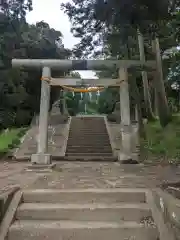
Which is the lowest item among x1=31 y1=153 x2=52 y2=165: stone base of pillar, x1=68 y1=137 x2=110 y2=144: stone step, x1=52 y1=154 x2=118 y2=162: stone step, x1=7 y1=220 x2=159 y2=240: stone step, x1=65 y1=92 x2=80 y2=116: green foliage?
x1=7 y1=220 x2=159 y2=240: stone step

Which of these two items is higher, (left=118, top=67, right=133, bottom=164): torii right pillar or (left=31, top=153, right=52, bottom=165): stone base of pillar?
(left=118, top=67, right=133, bottom=164): torii right pillar

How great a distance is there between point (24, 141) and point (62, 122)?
3896mm

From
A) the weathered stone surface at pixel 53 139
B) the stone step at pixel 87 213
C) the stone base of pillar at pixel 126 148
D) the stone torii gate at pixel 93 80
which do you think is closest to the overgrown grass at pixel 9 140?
the weathered stone surface at pixel 53 139

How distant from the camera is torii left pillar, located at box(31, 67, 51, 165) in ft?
33.6

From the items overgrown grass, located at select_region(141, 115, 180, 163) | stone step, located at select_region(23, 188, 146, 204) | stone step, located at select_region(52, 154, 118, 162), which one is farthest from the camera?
stone step, located at select_region(52, 154, 118, 162)

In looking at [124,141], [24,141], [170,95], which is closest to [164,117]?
[124,141]

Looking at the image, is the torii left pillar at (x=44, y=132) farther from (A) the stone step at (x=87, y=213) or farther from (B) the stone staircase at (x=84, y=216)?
(A) the stone step at (x=87, y=213)

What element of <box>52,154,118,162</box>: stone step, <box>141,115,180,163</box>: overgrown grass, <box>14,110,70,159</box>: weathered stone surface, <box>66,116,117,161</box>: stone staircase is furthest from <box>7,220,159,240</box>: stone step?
<box>14,110,70,159</box>: weathered stone surface

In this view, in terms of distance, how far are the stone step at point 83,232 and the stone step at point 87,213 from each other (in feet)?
0.71

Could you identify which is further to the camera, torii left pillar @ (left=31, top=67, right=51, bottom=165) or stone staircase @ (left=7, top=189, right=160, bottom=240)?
torii left pillar @ (left=31, top=67, right=51, bottom=165)

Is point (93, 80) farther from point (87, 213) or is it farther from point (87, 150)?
point (87, 213)

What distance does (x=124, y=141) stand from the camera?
10797 millimetres

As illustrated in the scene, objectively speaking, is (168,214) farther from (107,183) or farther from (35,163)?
(35,163)

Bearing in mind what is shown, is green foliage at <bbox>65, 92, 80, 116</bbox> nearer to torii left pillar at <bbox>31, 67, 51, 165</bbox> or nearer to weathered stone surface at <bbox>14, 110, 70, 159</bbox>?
weathered stone surface at <bbox>14, 110, 70, 159</bbox>
